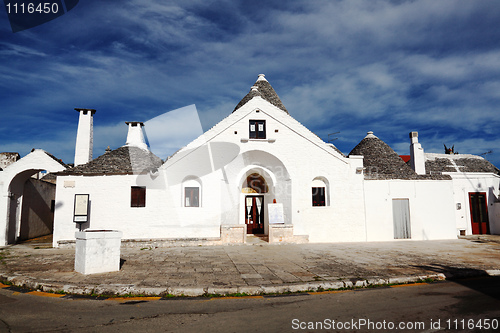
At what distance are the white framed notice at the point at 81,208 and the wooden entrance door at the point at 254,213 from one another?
7.88m

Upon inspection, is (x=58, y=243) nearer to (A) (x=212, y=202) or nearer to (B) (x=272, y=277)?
(A) (x=212, y=202)

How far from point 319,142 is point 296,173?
2.06 m

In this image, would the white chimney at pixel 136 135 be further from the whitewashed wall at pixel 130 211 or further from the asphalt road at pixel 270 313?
the asphalt road at pixel 270 313

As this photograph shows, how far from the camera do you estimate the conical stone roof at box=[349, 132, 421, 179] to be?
16.9m

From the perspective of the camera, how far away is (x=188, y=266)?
344 inches

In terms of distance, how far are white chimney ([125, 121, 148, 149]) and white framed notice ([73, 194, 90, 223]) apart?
656 cm

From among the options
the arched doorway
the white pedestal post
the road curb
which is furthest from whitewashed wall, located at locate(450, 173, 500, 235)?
the white pedestal post

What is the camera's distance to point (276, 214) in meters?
14.8

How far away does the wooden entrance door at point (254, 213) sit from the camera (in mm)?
17142

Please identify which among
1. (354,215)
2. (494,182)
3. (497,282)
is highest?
(494,182)

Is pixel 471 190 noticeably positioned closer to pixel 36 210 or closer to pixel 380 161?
pixel 380 161

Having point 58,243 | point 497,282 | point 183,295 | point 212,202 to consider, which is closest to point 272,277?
point 183,295

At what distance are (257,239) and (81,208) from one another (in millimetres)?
8241

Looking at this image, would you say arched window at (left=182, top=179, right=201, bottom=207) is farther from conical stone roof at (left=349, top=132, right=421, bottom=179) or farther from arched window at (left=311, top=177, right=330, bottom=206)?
conical stone roof at (left=349, top=132, right=421, bottom=179)
